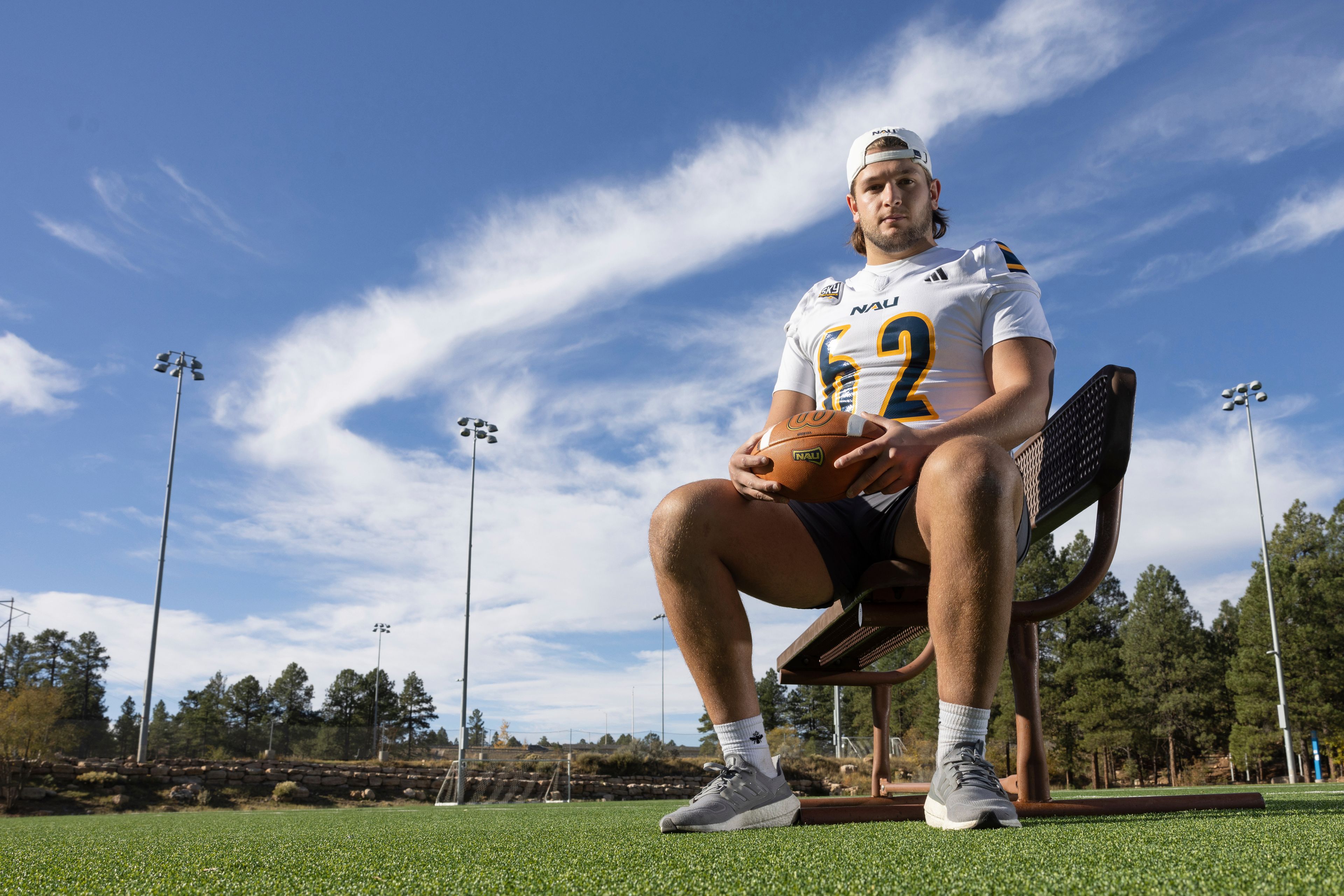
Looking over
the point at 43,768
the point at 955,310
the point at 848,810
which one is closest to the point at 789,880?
the point at 848,810

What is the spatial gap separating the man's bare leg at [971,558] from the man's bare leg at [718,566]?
0.43 m

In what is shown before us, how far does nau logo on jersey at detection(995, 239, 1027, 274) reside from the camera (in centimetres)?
230

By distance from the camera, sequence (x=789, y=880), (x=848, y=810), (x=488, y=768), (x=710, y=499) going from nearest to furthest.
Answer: (x=789, y=880)
(x=710, y=499)
(x=848, y=810)
(x=488, y=768)

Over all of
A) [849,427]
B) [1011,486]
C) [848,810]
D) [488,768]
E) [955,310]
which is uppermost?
[955,310]

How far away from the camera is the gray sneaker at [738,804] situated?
1.83m

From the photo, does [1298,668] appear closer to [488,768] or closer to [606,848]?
[488,768]

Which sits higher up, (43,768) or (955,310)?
(955,310)

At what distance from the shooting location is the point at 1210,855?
112 centimetres

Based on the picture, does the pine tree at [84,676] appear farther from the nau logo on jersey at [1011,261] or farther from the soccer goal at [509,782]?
the nau logo on jersey at [1011,261]

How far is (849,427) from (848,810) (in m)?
1.02

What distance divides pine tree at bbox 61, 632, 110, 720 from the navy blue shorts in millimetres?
60909

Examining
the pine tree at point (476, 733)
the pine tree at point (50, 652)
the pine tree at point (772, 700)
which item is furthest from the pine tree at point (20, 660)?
the pine tree at point (772, 700)

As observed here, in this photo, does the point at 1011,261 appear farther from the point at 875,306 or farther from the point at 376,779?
the point at 376,779

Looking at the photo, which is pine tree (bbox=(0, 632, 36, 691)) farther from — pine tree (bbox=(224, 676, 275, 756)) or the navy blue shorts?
the navy blue shorts
